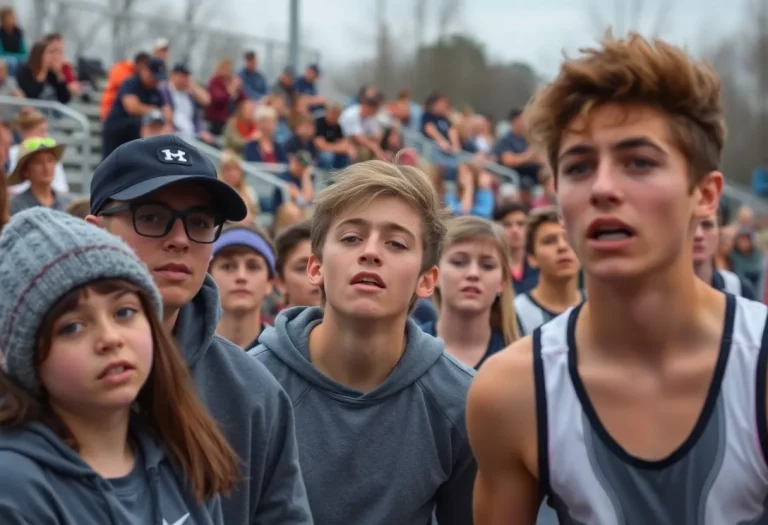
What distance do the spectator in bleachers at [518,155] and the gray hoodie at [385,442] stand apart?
16672 millimetres

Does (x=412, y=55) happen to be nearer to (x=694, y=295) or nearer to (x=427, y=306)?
(x=427, y=306)

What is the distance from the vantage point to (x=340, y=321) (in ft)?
14.8

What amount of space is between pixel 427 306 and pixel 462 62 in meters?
50.4

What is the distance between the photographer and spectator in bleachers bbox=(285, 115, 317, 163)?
17.9 m

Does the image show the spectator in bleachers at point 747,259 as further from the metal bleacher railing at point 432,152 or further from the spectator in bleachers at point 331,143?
the spectator in bleachers at point 331,143

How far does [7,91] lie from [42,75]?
636 mm

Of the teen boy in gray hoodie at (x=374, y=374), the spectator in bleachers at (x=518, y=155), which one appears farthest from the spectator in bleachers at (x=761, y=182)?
the teen boy in gray hoodie at (x=374, y=374)

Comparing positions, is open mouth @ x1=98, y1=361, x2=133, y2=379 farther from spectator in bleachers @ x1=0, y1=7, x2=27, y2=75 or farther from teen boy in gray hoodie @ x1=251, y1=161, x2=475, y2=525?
spectator in bleachers @ x1=0, y1=7, x2=27, y2=75

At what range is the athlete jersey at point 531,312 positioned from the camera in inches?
313

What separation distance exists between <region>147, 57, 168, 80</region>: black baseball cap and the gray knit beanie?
1218 cm

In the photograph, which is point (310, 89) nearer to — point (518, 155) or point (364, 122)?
point (364, 122)

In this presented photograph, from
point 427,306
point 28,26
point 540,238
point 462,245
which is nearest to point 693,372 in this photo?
point 462,245

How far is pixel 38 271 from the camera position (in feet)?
9.80

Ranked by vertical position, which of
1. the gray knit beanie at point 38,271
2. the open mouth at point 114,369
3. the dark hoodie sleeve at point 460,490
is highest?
the gray knit beanie at point 38,271
